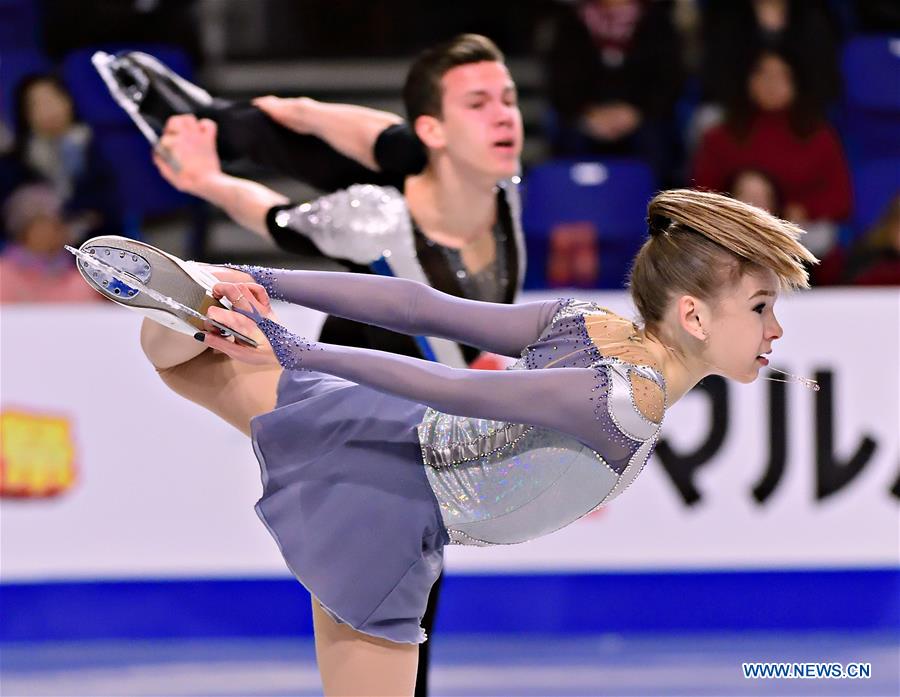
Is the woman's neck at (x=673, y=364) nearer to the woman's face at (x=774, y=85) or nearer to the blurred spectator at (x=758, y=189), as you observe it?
the blurred spectator at (x=758, y=189)

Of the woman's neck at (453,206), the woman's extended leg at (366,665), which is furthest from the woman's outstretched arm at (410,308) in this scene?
the woman's neck at (453,206)

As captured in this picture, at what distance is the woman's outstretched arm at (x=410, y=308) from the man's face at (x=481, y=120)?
30.4 inches

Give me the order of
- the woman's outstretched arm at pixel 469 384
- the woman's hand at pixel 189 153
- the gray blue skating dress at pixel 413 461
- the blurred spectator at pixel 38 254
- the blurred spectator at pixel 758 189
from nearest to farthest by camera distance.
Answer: the woman's outstretched arm at pixel 469 384 → the gray blue skating dress at pixel 413 461 → the woman's hand at pixel 189 153 → the blurred spectator at pixel 38 254 → the blurred spectator at pixel 758 189

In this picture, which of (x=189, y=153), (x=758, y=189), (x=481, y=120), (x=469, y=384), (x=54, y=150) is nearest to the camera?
(x=469, y=384)

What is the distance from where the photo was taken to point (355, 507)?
2418 mm

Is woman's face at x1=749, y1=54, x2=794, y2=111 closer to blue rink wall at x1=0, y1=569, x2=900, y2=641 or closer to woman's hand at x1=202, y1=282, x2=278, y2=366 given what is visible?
blue rink wall at x1=0, y1=569, x2=900, y2=641

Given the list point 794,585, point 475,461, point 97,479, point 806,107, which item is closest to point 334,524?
point 475,461

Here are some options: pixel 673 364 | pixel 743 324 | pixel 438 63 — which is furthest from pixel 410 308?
pixel 438 63

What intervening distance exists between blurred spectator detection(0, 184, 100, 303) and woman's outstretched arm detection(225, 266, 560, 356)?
274cm

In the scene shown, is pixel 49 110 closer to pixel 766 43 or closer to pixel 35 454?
pixel 35 454

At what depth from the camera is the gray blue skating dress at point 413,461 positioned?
2.33 metres

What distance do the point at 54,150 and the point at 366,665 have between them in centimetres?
377

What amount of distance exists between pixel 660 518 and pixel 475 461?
2008 mm

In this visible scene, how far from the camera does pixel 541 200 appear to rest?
5.44 meters
